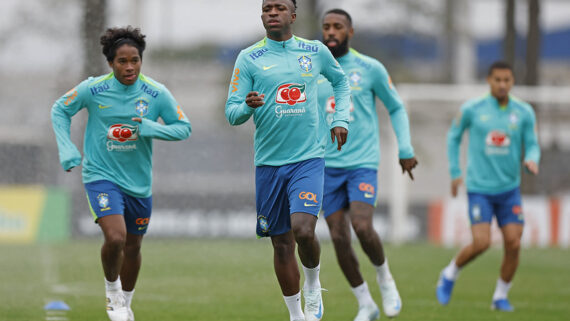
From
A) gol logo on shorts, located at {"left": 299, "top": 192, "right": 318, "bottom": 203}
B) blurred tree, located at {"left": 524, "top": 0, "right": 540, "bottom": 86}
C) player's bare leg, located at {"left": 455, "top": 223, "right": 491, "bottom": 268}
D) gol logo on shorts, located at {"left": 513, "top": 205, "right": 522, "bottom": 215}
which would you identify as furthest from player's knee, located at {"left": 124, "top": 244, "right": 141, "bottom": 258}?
blurred tree, located at {"left": 524, "top": 0, "right": 540, "bottom": 86}

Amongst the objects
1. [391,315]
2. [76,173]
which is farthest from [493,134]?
[76,173]

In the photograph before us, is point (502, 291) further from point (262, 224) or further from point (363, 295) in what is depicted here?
point (262, 224)

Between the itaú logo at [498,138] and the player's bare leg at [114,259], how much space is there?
14.9 feet

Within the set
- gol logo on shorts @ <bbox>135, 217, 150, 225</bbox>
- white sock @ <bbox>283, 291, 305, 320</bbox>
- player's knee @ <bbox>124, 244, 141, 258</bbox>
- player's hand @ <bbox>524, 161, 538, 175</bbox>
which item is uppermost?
player's hand @ <bbox>524, 161, 538, 175</bbox>

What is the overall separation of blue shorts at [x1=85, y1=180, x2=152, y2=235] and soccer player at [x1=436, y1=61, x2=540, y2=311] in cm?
374

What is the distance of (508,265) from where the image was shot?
10.3m

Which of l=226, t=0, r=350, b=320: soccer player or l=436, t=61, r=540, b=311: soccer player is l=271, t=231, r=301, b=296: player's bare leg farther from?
l=436, t=61, r=540, b=311: soccer player

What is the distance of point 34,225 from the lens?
21641mm

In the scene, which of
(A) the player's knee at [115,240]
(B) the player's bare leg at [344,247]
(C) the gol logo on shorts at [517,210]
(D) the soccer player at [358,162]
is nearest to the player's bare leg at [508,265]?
(C) the gol logo on shorts at [517,210]

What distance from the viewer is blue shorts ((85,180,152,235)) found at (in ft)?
26.0

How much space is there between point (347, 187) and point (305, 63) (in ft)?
6.06

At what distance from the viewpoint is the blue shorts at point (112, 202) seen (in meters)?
7.93

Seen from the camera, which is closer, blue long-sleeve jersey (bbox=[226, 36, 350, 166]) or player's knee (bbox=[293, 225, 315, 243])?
player's knee (bbox=[293, 225, 315, 243])

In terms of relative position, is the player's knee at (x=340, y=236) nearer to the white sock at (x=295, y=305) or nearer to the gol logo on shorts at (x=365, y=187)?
the gol logo on shorts at (x=365, y=187)
